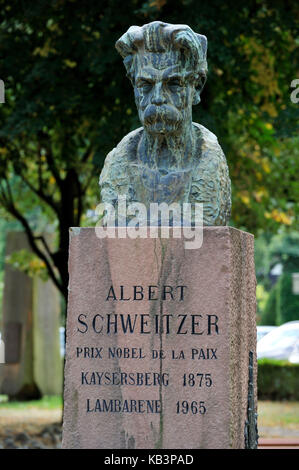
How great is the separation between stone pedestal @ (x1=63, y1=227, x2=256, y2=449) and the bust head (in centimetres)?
91

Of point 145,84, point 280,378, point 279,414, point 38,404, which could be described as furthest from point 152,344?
point 280,378

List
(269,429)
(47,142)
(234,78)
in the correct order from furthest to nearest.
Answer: (269,429)
(47,142)
(234,78)

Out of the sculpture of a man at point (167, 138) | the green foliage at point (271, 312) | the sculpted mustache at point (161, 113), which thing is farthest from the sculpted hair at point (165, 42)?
the green foliage at point (271, 312)

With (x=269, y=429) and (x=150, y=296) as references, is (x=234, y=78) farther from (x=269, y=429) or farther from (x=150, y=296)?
(x=150, y=296)

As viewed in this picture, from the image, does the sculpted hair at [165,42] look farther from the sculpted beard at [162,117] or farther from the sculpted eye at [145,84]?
the sculpted beard at [162,117]

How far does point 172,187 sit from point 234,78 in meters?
7.06

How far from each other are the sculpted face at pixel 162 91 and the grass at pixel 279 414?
11590 millimetres

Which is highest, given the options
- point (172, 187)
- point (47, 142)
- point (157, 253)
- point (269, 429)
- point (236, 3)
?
point (236, 3)

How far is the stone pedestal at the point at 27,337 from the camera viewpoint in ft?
72.4

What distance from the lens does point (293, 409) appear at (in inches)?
826

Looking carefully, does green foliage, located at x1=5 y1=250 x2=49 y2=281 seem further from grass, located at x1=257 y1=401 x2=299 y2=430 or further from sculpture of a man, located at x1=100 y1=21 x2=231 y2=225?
sculpture of a man, located at x1=100 y1=21 x2=231 y2=225

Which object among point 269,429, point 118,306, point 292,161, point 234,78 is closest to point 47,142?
point 234,78

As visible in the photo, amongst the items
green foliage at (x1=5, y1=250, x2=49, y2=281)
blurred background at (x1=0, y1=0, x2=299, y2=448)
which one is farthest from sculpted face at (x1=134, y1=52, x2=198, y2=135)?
green foliage at (x1=5, y1=250, x2=49, y2=281)

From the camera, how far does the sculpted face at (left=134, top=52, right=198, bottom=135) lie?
22.6 ft
